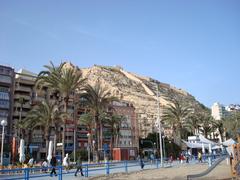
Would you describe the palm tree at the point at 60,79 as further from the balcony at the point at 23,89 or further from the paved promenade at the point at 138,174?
the balcony at the point at 23,89

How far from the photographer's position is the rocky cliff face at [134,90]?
117881 millimetres

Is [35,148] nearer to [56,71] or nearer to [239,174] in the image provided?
[56,71]

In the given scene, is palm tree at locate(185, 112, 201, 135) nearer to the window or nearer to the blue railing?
the blue railing

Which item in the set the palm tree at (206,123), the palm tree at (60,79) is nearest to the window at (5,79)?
the palm tree at (60,79)

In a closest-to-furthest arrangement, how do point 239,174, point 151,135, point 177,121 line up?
point 239,174
point 177,121
point 151,135

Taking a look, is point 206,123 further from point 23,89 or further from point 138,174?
point 138,174

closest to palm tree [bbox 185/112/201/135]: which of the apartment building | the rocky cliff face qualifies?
the rocky cliff face

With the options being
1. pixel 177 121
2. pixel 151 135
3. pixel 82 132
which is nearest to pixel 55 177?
pixel 177 121

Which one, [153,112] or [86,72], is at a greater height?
[86,72]

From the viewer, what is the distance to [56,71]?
34281mm

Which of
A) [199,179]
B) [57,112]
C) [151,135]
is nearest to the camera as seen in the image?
[199,179]

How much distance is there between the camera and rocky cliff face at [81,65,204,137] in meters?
118

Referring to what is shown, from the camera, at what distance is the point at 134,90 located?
147625 millimetres

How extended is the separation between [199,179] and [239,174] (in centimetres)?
226
